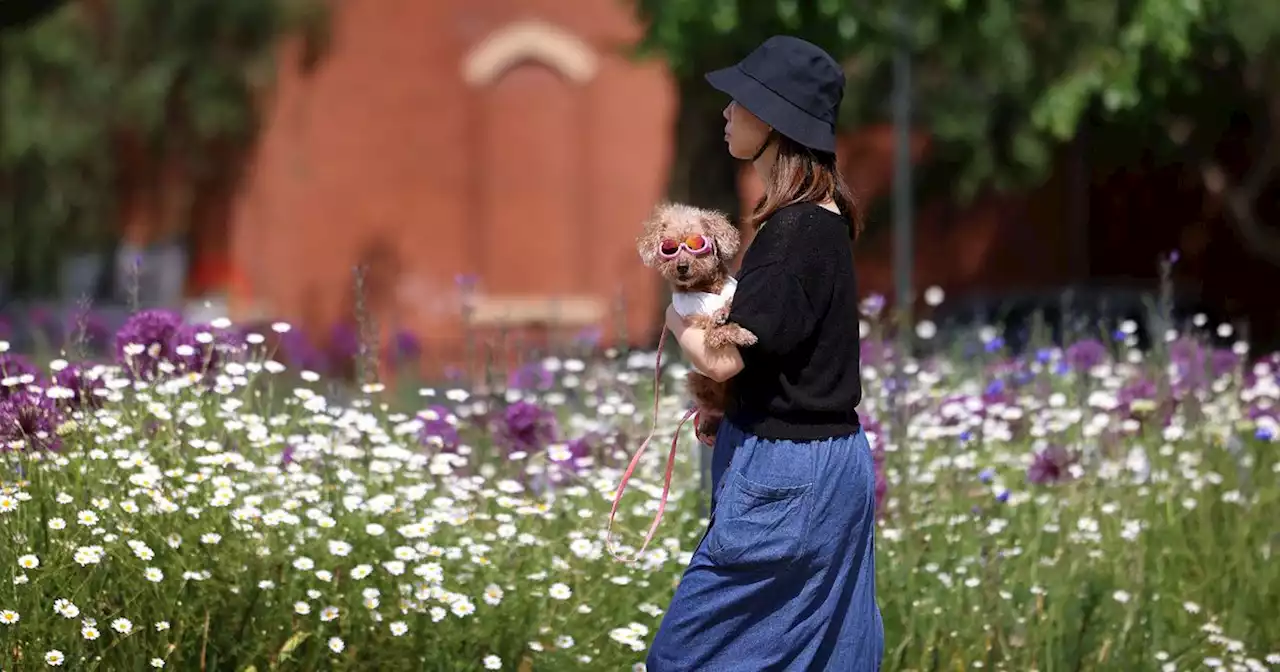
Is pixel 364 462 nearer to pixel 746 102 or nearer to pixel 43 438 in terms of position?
pixel 43 438

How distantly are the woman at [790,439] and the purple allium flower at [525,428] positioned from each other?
2539mm

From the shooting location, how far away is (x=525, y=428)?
6297mm

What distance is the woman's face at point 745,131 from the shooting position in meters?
3.73

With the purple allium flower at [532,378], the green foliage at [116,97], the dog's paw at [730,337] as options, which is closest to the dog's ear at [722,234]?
the dog's paw at [730,337]

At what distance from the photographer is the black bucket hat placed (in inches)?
145

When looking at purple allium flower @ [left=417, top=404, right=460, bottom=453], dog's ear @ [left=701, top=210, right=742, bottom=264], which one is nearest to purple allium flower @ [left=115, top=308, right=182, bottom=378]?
purple allium flower @ [left=417, top=404, right=460, bottom=453]

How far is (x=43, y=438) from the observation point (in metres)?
4.88

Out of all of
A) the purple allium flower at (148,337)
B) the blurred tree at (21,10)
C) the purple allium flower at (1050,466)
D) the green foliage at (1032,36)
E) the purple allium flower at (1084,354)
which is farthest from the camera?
the green foliage at (1032,36)

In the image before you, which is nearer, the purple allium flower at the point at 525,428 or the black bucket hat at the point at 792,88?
the black bucket hat at the point at 792,88

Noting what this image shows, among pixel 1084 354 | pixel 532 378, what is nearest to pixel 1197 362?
pixel 1084 354

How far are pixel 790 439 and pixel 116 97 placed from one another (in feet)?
65.5

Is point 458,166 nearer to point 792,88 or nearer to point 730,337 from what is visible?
point 792,88

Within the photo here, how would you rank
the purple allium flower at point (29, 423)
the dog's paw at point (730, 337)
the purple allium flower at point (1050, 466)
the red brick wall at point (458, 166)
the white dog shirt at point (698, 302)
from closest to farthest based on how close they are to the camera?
the dog's paw at point (730, 337) < the white dog shirt at point (698, 302) < the purple allium flower at point (29, 423) < the purple allium flower at point (1050, 466) < the red brick wall at point (458, 166)

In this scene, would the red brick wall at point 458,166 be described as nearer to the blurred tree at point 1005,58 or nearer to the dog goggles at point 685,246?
the blurred tree at point 1005,58
